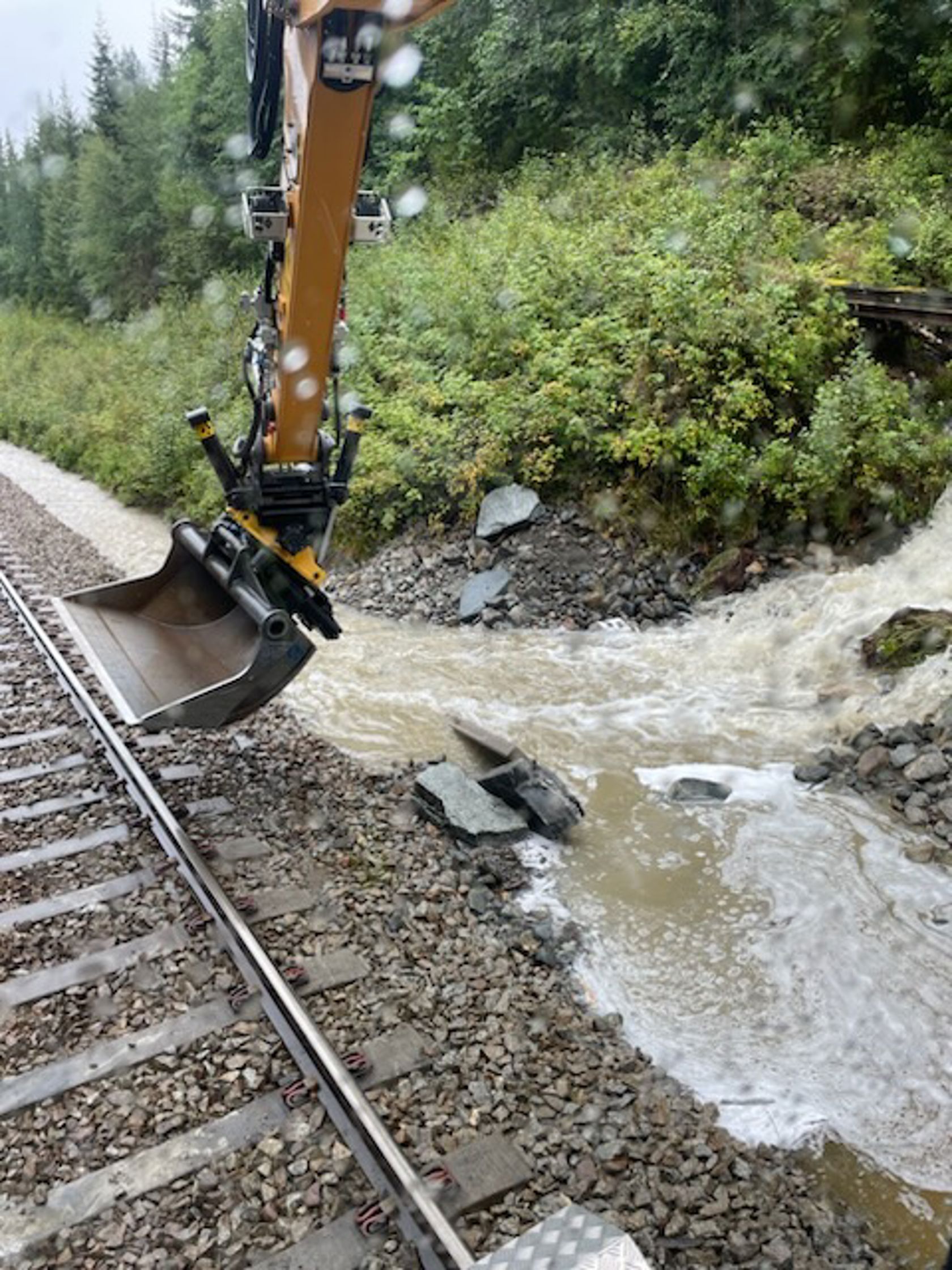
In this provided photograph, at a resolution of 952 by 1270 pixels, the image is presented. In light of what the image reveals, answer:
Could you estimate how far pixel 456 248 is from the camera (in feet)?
54.0

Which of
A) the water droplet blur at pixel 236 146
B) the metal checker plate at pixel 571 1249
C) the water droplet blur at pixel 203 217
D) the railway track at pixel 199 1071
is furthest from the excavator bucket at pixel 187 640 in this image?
the water droplet blur at pixel 203 217

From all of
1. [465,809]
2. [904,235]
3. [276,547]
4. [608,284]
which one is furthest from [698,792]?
[904,235]

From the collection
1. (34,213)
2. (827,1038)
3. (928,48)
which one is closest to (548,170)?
(928,48)

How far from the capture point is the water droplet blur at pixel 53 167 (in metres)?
39.5

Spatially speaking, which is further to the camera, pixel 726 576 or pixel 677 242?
pixel 677 242

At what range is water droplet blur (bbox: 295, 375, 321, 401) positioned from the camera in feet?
18.1

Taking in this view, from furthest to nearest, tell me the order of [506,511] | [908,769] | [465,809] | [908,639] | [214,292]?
[214,292] → [506,511] → [908,639] → [908,769] → [465,809]

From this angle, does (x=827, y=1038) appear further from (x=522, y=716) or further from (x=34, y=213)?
(x=34, y=213)

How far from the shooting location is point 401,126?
23.1 metres

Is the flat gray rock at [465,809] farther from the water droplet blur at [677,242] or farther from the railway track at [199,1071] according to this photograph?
the water droplet blur at [677,242]

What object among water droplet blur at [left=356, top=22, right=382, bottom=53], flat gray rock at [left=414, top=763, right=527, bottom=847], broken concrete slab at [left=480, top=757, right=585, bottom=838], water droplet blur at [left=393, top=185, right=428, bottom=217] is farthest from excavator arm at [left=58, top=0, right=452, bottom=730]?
water droplet blur at [left=393, top=185, right=428, bottom=217]

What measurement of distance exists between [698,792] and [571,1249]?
521 cm

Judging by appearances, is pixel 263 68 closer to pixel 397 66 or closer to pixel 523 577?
pixel 397 66

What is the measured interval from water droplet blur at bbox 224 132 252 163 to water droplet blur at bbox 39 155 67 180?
54.2ft
